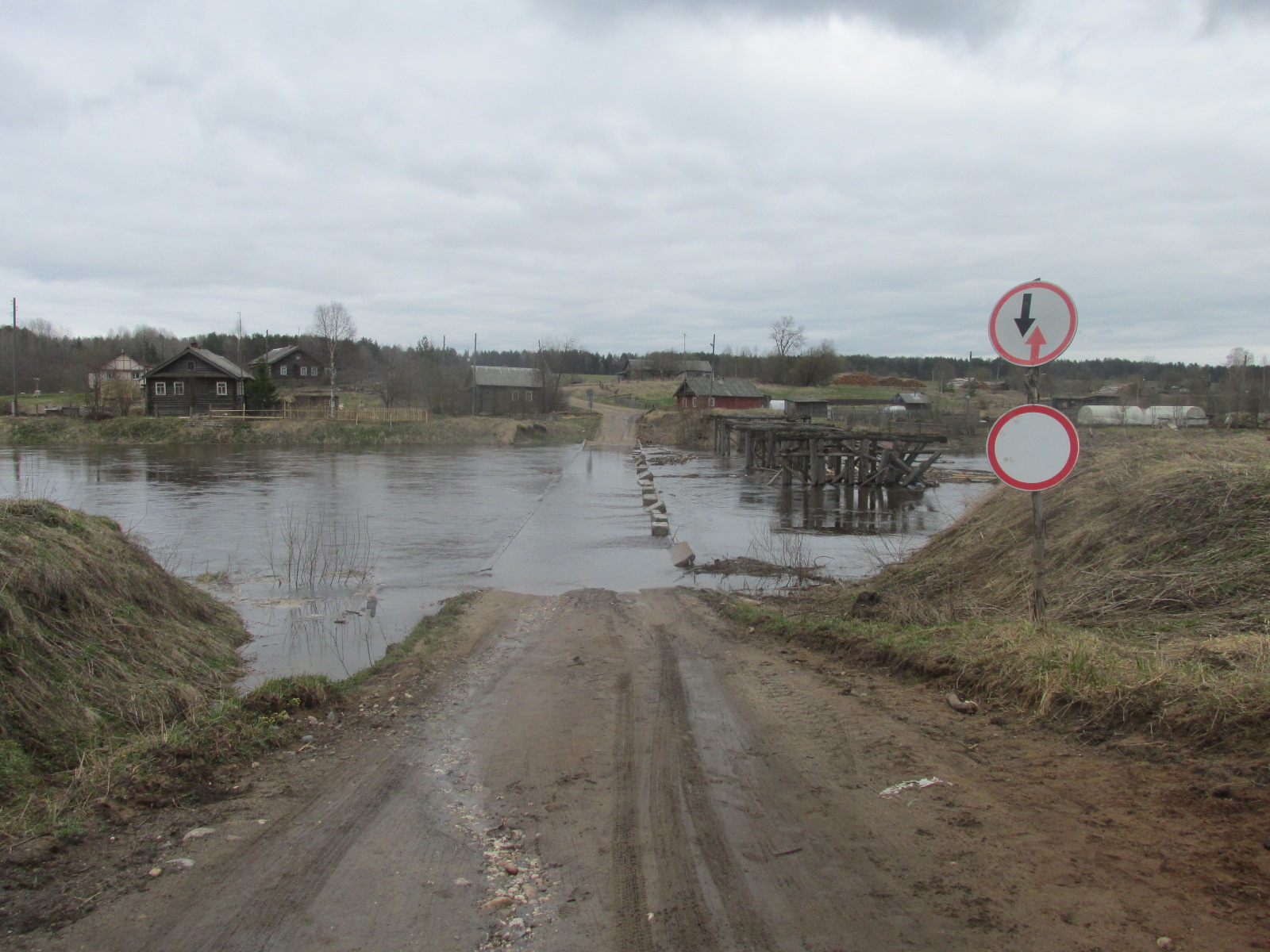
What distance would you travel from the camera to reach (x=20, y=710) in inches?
197

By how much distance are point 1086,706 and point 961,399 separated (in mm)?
99765

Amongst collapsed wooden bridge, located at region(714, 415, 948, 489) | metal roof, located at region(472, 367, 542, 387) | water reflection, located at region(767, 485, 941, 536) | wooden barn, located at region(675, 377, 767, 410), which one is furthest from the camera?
metal roof, located at region(472, 367, 542, 387)

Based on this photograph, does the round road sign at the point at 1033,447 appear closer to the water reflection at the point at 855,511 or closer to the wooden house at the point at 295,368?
the water reflection at the point at 855,511

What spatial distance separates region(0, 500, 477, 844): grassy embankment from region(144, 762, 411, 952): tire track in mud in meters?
0.75

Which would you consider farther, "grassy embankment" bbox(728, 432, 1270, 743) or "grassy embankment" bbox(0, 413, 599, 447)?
"grassy embankment" bbox(0, 413, 599, 447)

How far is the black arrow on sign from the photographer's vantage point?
607 centimetres

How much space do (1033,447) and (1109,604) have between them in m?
1.38

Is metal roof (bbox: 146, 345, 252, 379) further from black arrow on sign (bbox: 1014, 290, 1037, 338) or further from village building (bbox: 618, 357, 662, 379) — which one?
village building (bbox: 618, 357, 662, 379)

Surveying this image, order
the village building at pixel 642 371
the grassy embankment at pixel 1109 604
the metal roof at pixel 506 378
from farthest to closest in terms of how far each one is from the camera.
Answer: the village building at pixel 642 371 → the metal roof at pixel 506 378 → the grassy embankment at pixel 1109 604

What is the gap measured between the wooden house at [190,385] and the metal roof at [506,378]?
73.5 feet

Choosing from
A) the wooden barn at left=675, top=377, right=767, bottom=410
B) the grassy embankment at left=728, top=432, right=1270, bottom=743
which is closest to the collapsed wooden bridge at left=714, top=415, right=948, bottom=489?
the grassy embankment at left=728, top=432, right=1270, bottom=743

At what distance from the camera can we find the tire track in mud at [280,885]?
307 centimetres

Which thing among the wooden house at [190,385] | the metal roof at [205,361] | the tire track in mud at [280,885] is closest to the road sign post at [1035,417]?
the tire track in mud at [280,885]

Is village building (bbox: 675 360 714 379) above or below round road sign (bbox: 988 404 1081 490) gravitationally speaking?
above
